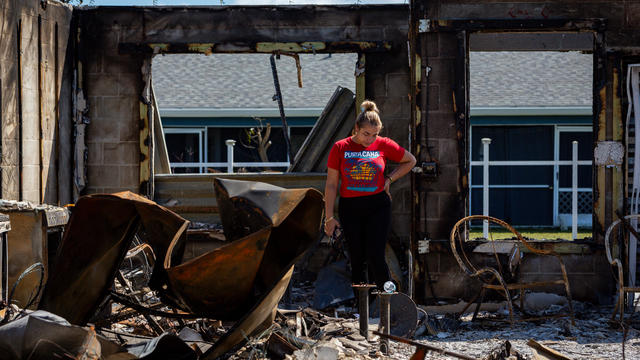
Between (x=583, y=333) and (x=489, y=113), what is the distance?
1078 cm

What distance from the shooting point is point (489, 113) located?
55.1 feet

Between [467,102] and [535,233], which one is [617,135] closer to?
[467,102]

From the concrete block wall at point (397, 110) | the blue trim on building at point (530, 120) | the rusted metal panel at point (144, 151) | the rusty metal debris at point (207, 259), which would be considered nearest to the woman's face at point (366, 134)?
the rusty metal debris at point (207, 259)

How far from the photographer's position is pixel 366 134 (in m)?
6.43

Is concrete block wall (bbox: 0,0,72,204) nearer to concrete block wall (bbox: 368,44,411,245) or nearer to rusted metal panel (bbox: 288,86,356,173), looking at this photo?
rusted metal panel (bbox: 288,86,356,173)

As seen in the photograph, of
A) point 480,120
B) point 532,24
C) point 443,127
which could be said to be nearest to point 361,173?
point 443,127

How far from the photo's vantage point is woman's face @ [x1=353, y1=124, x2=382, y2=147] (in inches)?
251

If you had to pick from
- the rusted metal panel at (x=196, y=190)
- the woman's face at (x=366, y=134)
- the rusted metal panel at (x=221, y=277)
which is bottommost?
the rusted metal panel at (x=221, y=277)

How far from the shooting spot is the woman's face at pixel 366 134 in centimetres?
639

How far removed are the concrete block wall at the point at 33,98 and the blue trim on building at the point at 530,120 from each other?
10.7m

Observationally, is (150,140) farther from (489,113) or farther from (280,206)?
(489,113)

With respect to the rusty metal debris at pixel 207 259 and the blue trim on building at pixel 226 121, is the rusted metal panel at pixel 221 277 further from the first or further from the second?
the blue trim on building at pixel 226 121

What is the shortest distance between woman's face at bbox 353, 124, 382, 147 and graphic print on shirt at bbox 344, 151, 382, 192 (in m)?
0.13

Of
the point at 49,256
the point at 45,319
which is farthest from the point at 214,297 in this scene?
the point at 49,256
